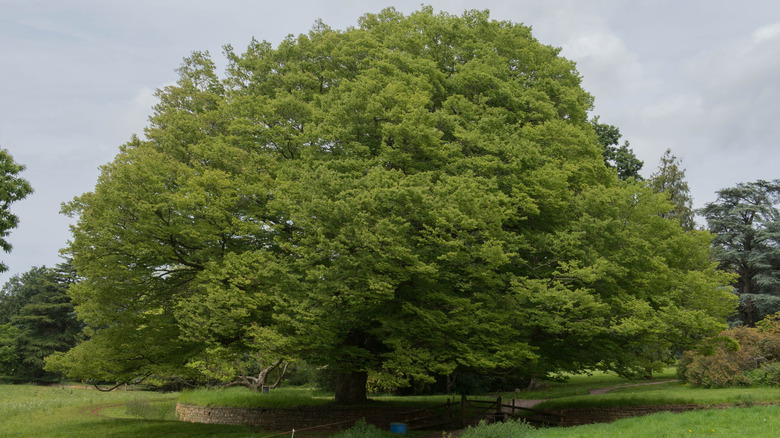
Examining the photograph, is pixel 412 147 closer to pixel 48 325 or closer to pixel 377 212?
pixel 377 212

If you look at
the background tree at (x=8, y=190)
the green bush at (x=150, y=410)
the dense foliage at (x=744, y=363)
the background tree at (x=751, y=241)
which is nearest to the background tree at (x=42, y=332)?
the green bush at (x=150, y=410)

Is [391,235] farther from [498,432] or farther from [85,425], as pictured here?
[85,425]

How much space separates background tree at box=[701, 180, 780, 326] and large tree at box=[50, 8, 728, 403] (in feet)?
92.1

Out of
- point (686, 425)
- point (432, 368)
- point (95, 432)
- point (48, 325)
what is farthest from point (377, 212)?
point (48, 325)

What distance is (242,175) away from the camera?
17219 millimetres

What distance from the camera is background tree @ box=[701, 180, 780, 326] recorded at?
39562mm

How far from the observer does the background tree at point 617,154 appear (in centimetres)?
3177

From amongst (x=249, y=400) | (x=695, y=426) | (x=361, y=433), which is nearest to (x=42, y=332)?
(x=249, y=400)

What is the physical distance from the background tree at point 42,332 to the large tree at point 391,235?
4302cm

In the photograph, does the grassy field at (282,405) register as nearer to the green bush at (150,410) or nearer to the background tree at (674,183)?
the green bush at (150,410)

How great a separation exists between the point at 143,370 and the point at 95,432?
2868 mm

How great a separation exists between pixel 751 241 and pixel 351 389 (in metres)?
40.4

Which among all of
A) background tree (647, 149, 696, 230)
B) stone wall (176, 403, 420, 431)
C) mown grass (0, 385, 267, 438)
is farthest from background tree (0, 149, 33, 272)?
background tree (647, 149, 696, 230)

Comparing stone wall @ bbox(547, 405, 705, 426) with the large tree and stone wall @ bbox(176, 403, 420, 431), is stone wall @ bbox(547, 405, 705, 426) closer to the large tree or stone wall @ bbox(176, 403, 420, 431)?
the large tree
